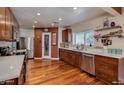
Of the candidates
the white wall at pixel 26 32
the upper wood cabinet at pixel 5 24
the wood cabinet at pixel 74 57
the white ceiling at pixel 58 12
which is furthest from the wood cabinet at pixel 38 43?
the upper wood cabinet at pixel 5 24

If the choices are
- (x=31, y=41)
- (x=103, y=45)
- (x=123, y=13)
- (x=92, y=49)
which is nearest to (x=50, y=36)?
(x=31, y=41)

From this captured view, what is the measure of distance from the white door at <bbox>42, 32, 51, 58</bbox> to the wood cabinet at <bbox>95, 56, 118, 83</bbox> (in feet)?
14.8

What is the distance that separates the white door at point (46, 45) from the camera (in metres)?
7.72

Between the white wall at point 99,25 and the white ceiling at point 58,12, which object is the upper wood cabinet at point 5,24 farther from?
the white wall at point 99,25

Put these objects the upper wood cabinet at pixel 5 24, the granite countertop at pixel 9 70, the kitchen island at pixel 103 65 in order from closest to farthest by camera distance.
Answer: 1. the granite countertop at pixel 9 70
2. the upper wood cabinet at pixel 5 24
3. the kitchen island at pixel 103 65

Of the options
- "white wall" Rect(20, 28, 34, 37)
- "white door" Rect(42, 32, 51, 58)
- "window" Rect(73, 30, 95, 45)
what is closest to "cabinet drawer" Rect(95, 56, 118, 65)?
"window" Rect(73, 30, 95, 45)

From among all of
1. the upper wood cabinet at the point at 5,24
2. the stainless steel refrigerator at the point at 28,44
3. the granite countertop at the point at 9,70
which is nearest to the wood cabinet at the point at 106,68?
the granite countertop at the point at 9,70

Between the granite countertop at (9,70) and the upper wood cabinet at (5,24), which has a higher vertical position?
the upper wood cabinet at (5,24)

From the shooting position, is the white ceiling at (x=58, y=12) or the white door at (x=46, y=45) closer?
the white ceiling at (x=58, y=12)

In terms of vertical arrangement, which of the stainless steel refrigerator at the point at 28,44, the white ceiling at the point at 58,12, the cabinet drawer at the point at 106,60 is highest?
the white ceiling at the point at 58,12

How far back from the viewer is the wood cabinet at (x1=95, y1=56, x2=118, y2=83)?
282cm

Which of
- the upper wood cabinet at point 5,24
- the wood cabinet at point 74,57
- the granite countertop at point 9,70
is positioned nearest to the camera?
the granite countertop at point 9,70
